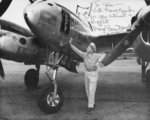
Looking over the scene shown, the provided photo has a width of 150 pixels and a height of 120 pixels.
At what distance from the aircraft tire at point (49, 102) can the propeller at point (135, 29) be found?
6.04 ft

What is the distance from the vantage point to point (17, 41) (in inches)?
355

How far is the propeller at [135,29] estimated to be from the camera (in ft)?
24.7

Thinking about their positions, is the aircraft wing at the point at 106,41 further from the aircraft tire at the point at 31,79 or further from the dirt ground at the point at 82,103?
the aircraft tire at the point at 31,79

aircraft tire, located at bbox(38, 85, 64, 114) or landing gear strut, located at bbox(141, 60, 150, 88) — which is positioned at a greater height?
aircraft tire, located at bbox(38, 85, 64, 114)

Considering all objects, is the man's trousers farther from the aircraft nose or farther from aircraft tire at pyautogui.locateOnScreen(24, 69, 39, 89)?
aircraft tire at pyautogui.locateOnScreen(24, 69, 39, 89)

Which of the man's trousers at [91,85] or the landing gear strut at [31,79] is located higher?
the man's trousers at [91,85]

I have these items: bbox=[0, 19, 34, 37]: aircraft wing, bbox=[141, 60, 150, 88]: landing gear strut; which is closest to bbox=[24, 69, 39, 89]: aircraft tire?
bbox=[0, 19, 34, 37]: aircraft wing

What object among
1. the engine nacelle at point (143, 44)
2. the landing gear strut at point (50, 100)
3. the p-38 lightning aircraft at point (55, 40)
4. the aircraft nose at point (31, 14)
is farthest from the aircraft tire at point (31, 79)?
the engine nacelle at point (143, 44)

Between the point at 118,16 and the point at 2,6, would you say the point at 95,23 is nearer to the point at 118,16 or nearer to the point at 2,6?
the point at 118,16

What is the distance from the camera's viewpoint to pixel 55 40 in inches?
321

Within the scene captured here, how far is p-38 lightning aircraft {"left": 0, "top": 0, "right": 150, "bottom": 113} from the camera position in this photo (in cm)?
759

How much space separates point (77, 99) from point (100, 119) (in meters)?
2.32

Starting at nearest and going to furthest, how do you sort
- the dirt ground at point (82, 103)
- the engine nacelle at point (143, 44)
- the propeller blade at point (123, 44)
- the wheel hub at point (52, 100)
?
the dirt ground at point (82, 103) < the wheel hub at point (52, 100) < the propeller blade at point (123, 44) < the engine nacelle at point (143, 44)

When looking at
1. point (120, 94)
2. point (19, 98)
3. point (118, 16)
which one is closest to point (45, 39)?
point (19, 98)
